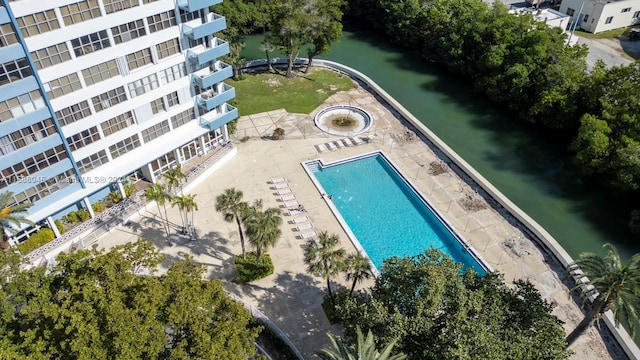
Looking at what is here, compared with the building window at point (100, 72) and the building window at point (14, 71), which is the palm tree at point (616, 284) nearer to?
the building window at point (100, 72)

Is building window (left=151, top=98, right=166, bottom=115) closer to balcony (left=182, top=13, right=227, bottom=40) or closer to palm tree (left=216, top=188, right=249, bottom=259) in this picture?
balcony (left=182, top=13, right=227, bottom=40)

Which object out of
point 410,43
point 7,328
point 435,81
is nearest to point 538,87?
point 435,81

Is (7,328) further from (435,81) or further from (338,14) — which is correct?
(435,81)

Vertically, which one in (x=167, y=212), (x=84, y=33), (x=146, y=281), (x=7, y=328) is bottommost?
(x=167, y=212)

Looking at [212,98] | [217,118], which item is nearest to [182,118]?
[217,118]

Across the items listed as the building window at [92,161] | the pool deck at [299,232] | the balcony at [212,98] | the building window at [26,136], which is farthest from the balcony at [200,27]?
the pool deck at [299,232]

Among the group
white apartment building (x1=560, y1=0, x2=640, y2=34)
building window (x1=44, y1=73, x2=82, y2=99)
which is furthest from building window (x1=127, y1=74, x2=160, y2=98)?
white apartment building (x1=560, y1=0, x2=640, y2=34)
